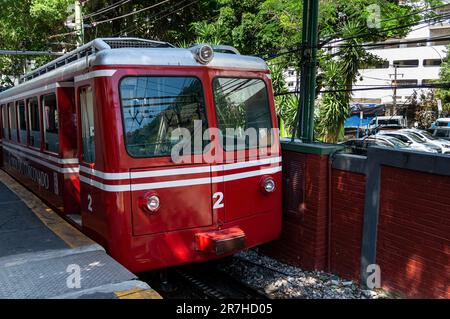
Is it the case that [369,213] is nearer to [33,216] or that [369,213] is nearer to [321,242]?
[321,242]

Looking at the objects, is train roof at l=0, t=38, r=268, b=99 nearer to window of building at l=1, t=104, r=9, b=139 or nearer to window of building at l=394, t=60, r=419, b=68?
window of building at l=1, t=104, r=9, b=139

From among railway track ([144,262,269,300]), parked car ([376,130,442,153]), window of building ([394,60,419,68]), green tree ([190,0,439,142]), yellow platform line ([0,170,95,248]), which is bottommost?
railway track ([144,262,269,300])

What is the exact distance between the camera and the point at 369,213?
18.0ft

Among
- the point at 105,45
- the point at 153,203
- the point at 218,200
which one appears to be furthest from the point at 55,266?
the point at 105,45

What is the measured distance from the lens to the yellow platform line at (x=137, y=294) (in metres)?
3.78

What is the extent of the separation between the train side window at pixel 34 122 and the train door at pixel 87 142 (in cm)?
207

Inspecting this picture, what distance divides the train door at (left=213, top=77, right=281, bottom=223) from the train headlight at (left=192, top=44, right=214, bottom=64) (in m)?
0.27

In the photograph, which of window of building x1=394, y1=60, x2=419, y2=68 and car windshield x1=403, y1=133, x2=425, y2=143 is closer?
car windshield x1=403, y1=133, x2=425, y2=143

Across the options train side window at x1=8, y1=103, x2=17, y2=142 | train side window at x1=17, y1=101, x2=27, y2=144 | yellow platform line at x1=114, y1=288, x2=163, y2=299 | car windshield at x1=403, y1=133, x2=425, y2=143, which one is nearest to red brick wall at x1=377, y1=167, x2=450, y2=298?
yellow platform line at x1=114, y1=288, x2=163, y2=299

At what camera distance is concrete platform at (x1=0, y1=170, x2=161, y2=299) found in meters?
3.89

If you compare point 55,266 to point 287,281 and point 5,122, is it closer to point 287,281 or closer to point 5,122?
point 287,281

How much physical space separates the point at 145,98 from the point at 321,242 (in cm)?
310

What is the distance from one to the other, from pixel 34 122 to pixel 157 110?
3.55 meters

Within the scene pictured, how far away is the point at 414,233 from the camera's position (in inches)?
195
